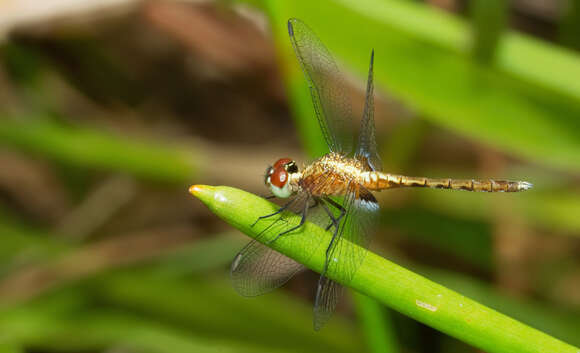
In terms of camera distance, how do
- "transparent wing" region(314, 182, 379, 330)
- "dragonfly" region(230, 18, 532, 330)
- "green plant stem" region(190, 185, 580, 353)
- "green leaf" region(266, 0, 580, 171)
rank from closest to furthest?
"green plant stem" region(190, 185, 580, 353) < "transparent wing" region(314, 182, 379, 330) < "dragonfly" region(230, 18, 532, 330) < "green leaf" region(266, 0, 580, 171)

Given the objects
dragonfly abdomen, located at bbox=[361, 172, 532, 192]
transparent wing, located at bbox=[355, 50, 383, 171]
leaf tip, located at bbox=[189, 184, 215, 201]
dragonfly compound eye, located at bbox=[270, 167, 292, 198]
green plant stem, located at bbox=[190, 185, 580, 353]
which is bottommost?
green plant stem, located at bbox=[190, 185, 580, 353]

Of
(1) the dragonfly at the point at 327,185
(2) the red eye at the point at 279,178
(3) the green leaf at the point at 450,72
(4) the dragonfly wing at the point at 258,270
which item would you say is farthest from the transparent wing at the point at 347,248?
(3) the green leaf at the point at 450,72

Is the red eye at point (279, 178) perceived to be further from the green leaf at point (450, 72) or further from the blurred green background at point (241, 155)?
the green leaf at point (450, 72)

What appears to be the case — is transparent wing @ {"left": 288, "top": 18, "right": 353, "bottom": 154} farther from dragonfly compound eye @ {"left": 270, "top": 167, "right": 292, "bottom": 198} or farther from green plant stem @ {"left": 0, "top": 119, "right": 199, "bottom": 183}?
green plant stem @ {"left": 0, "top": 119, "right": 199, "bottom": 183}

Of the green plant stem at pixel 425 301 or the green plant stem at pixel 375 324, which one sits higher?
the green plant stem at pixel 375 324

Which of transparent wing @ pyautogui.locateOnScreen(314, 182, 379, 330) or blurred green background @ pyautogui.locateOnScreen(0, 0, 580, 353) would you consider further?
blurred green background @ pyautogui.locateOnScreen(0, 0, 580, 353)

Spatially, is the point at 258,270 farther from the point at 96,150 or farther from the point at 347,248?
the point at 96,150

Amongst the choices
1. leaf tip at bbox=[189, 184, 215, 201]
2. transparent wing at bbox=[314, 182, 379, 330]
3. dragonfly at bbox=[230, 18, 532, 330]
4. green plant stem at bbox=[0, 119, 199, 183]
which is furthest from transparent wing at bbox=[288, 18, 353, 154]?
green plant stem at bbox=[0, 119, 199, 183]
